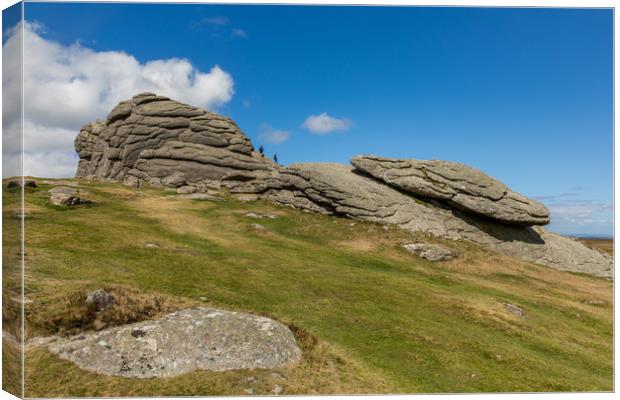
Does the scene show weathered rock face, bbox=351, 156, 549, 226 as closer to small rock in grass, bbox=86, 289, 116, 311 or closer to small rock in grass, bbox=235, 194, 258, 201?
small rock in grass, bbox=235, 194, 258, 201

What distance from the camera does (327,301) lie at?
20359mm

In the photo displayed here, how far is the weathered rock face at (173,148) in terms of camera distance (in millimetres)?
64000

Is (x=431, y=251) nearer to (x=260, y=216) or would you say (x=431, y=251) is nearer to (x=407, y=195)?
(x=407, y=195)

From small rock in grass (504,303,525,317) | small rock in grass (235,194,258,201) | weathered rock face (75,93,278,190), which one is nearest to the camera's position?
small rock in grass (504,303,525,317)

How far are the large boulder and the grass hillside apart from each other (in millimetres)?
4919

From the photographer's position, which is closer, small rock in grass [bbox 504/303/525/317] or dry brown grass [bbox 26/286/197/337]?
dry brown grass [bbox 26/286/197/337]

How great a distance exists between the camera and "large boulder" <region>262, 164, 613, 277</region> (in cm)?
4388

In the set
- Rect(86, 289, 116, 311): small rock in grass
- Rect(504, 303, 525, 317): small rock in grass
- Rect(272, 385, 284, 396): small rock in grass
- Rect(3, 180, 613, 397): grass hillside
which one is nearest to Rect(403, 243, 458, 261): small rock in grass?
Rect(3, 180, 613, 397): grass hillside

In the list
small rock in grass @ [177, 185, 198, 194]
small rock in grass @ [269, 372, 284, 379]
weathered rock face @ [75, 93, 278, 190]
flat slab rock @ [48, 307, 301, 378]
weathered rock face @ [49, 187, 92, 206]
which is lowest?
small rock in grass @ [269, 372, 284, 379]

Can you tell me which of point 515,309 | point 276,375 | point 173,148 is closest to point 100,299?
point 276,375

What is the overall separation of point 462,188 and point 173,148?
4563cm

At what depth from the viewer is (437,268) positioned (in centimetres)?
3269

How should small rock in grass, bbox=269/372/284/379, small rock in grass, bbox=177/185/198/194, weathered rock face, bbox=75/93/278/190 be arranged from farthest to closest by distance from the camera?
weathered rock face, bbox=75/93/278/190, small rock in grass, bbox=177/185/198/194, small rock in grass, bbox=269/372/284/379

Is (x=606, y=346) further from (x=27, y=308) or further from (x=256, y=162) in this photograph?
(x=256, y=162)
